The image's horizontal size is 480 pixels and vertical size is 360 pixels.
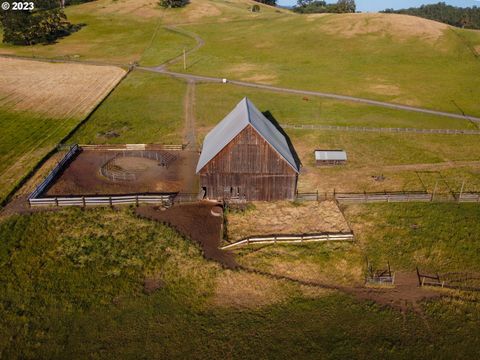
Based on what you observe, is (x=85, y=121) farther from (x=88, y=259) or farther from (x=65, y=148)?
(x=88, y=259)

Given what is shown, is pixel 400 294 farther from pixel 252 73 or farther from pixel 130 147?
pixel 252 73

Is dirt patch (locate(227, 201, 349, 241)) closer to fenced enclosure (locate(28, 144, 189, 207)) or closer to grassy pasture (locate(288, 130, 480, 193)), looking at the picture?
grassy pasture (locate(288, 130, 480, 193))

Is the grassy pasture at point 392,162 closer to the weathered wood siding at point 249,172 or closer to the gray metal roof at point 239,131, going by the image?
the weathered wood siding at point 249,172

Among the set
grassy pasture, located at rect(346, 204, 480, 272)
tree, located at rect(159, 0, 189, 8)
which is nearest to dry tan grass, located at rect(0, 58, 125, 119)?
grassy pasture, located at rect(346, 204, 480, 272)

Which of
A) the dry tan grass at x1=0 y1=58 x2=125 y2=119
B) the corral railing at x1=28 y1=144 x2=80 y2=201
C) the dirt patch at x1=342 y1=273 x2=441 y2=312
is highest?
the dry tan grass at x1=0 y1=58 x2=125 y2=119

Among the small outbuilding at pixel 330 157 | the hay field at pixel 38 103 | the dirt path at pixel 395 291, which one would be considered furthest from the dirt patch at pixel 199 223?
the hay field at pixel 38 103

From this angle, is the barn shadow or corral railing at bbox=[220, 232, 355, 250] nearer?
corral railing at bbox=[220, 232, 355, 250]

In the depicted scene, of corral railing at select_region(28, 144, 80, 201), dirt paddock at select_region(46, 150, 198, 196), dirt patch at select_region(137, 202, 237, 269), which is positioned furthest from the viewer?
dirt paddock at select_region(46, 150, 198, 196)
